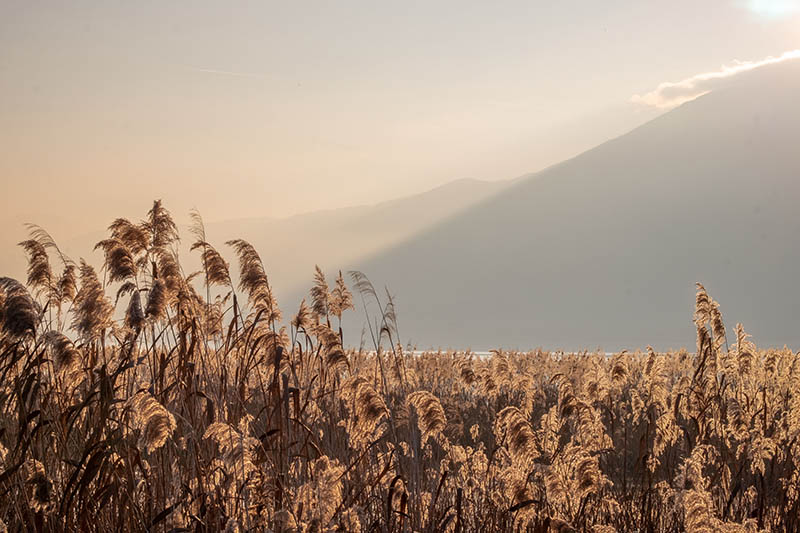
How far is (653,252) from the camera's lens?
167 metres

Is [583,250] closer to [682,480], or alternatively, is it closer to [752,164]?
[752,164]

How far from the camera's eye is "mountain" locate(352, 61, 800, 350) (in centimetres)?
15750

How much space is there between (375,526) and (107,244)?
6.99 feet

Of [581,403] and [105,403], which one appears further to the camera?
[581,403]

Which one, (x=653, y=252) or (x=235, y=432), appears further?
(x=653, y=252)

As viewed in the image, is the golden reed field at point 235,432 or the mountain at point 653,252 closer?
the golden reed field at point 235,432

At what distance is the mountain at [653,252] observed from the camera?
158 meters

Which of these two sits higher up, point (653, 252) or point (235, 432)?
point (653, 252)

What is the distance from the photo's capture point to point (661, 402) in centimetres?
668

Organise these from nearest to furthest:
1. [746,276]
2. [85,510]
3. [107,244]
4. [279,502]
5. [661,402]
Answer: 1. [85,510]
2. [279,502]
3. [107,244]
4. [661,402]
5. [746,276]

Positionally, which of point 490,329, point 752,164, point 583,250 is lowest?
point 490,329

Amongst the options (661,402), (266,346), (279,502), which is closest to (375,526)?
(279,502)

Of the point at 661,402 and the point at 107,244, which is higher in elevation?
the point at 107,244

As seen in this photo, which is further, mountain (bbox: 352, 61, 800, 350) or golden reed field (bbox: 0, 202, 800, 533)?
mountain (bbox: 352, 61, 800, 350)
